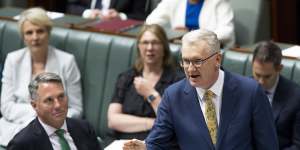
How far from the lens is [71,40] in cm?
431

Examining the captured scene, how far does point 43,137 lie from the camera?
2.87 meters

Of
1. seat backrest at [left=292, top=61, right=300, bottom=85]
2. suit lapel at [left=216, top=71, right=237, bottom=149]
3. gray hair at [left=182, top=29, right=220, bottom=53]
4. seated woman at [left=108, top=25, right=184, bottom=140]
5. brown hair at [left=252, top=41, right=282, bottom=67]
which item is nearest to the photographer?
gray hair at [left=182, top=29, right=220, bottom=53]

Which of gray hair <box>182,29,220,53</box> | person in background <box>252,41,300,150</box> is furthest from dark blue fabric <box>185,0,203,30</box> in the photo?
gray hair <box>182,29,220,53</box>

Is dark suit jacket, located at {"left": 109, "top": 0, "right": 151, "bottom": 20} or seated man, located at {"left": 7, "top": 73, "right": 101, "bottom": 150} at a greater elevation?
dark suit jacket, located at {"left": 109, "top": 0, "right": 151, "bottom": 20}

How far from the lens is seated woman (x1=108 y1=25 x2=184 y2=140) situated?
378 cm

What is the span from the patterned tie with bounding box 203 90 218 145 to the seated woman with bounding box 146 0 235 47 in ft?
5.20

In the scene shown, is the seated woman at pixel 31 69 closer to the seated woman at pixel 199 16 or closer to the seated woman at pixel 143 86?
the seated woman at pixel 143 86

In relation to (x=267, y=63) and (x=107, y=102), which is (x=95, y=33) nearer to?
(x=107, y=102)

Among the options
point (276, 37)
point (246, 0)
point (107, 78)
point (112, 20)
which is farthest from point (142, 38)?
point (276, 37)

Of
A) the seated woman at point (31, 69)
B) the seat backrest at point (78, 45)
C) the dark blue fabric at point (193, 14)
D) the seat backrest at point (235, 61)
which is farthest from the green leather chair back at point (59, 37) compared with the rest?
the seat backrest at point (235, 61)

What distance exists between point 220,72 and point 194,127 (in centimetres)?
22

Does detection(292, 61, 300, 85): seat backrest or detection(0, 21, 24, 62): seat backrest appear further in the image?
detection(0, 21, 24, 62): seat backrest

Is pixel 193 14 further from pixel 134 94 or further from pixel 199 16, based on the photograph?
pixel 134 94

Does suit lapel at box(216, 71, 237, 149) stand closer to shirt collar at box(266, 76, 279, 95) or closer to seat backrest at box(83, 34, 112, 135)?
shirt collar at box(266, 76, 279, 95)
